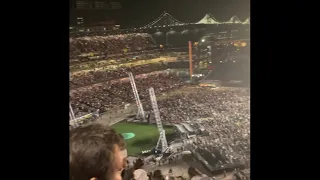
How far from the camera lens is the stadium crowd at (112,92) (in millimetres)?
1627

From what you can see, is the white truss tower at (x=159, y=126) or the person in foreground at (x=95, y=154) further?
the white truss tower at (x=159, y=126)

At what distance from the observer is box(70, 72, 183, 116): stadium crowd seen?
5.34 ft

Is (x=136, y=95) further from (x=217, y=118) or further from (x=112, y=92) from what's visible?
(x=217, y=118)

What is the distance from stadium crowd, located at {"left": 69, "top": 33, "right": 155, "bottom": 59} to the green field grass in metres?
0.30

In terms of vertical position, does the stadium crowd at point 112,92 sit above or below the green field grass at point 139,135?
above

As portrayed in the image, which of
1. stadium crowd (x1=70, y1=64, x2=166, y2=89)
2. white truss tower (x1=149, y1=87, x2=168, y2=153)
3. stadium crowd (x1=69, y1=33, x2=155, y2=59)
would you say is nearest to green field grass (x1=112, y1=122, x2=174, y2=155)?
white truss tower (x1=149, y1=87, x2=168, y2=153)

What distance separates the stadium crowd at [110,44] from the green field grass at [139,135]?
12.0 inches

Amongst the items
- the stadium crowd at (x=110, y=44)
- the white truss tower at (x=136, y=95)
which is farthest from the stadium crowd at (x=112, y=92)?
the stadium crowd at (x=110, y=44)

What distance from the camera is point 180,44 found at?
178cm

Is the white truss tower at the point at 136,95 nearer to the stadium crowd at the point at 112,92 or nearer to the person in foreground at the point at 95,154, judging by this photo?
the stadium crowd at the point at 112,92
